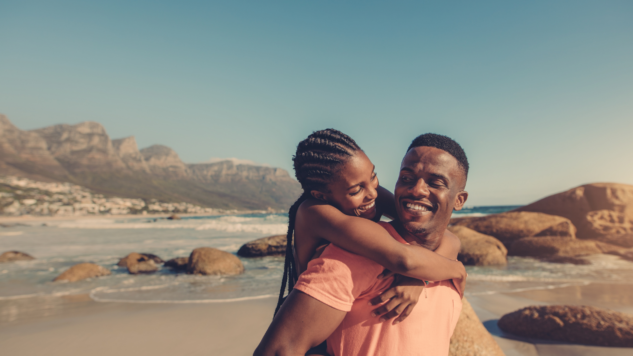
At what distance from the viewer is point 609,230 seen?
13375 mm

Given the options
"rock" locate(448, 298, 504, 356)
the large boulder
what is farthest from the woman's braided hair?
the large boulder

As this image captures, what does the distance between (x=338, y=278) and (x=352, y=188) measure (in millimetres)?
601

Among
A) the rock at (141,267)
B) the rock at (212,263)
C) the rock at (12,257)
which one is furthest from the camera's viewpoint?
the rock at (12,257)

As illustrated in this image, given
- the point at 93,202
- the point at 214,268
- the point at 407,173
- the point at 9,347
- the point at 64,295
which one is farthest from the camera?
the point at 93,202

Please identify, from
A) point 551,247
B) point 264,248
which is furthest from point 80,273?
point 551,247

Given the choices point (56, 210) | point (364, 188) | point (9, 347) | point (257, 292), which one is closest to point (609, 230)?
point (257, 292)

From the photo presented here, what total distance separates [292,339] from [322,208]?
58cm

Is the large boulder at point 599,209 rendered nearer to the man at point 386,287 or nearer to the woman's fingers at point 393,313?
the man at point 386,287

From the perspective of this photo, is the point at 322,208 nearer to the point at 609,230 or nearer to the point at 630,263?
the point at 630,263

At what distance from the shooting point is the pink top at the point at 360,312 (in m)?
1.30

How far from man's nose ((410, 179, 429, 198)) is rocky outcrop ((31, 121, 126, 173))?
135 meters

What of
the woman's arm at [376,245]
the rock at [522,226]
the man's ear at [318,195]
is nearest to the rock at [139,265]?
the man's ear at [318,195]

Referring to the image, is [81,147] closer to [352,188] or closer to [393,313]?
[352,188]

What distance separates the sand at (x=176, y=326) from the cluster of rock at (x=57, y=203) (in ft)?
216
